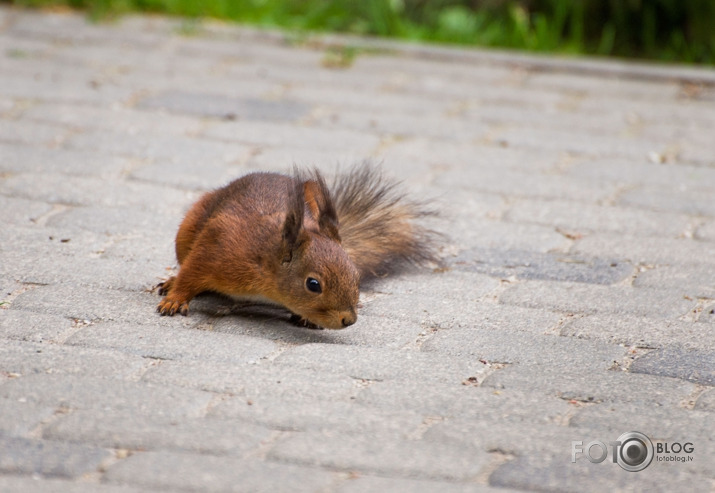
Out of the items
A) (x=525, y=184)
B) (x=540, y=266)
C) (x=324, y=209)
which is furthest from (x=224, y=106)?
(x=324, y=209)

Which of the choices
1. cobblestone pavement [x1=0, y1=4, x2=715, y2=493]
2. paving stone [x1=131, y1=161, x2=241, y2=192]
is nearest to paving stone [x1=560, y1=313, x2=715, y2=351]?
cobblestone pavement [x1=0, y1=4, x2=715, y2=493]

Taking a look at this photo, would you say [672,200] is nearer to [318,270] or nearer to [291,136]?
[291,136]

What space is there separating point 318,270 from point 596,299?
1.27 metres

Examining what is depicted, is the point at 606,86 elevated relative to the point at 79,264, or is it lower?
elevated

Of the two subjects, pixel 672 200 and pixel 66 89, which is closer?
pixel 672 200

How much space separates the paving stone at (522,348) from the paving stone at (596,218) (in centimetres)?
140

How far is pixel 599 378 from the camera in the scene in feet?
10.8

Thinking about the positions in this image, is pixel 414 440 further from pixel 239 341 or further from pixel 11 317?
pixel 11 317

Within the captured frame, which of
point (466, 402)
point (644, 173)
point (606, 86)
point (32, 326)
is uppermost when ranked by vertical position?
point (606, 86)

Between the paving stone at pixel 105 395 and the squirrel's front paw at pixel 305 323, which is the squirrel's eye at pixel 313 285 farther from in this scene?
the paving stone at pixel 105 395

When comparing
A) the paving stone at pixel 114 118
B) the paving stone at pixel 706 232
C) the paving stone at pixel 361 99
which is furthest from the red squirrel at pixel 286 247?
the paving stone at pixel 361 99

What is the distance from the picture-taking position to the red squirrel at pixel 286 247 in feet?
11.7

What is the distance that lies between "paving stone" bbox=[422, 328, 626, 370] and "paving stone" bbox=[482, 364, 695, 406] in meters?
0.05

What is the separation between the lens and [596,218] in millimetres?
5055
